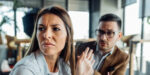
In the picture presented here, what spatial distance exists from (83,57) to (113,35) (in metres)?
0.11

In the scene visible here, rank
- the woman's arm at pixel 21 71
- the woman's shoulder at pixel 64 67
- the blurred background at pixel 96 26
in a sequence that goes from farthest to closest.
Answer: the blurred background at pixel 96 26 < the woman's shoulder at pixel 64 67 < the woman's arm at pixel 21 71

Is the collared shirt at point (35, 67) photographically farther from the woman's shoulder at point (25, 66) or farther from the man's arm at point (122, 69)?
the man's arm at point (122, 69)

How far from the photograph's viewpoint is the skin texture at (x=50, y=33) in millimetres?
334

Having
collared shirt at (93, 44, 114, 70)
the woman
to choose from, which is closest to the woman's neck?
the woman

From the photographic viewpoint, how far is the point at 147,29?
178 cm

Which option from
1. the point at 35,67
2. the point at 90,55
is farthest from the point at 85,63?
the point at 35,67

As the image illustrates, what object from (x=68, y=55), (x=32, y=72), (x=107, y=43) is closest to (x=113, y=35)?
(x=107, y=43)

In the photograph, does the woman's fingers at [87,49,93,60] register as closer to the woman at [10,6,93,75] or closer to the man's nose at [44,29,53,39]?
the woman at [10,6,93,75]

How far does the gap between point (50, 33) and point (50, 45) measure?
27mm

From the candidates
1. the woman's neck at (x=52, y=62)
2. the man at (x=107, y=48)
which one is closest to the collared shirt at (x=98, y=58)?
the man at (x=107, y=48)

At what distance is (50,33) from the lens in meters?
0.33

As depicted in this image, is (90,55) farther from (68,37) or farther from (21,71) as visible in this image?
(21,71)

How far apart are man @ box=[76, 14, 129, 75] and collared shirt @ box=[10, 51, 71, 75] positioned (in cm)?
6

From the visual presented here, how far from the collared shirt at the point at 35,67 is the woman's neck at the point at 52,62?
1 centimetres
